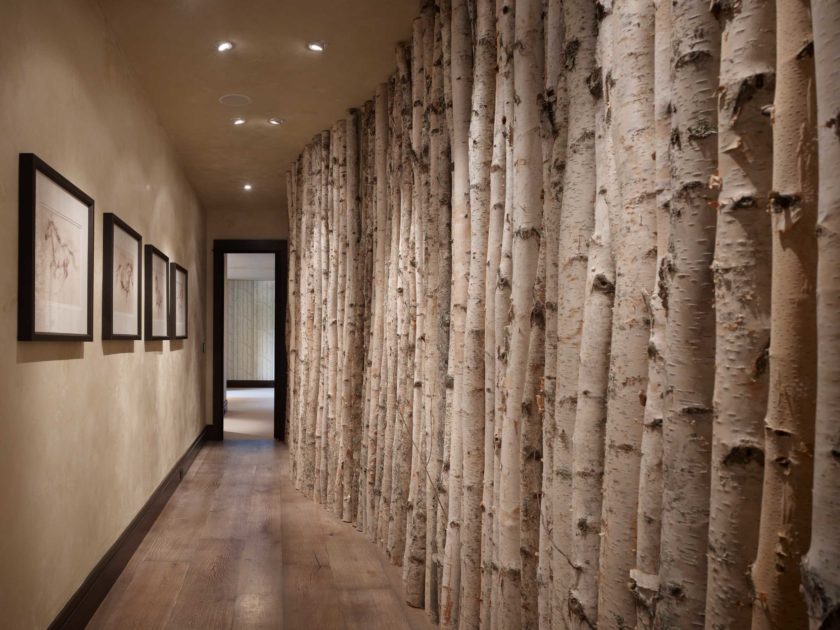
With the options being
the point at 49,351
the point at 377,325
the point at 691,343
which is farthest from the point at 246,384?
the point at 691,343

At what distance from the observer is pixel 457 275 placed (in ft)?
8.01

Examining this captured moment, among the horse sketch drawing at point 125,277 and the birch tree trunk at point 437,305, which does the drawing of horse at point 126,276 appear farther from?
the birch tree trunk at point 437,305

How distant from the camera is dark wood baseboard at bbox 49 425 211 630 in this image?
238 cm

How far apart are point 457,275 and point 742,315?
1.48m

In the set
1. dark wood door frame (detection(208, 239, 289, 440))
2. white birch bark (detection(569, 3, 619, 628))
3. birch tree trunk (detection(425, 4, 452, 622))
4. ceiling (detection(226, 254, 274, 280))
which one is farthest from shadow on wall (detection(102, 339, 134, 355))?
ceiling (detection(226, 254, 274, 280))

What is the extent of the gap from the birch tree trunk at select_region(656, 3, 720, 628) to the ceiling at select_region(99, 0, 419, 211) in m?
2.04

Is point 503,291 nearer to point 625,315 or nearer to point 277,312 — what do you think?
point 625,315

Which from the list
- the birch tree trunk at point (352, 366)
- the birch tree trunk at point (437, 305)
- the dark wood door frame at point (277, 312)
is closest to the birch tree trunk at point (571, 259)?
the birch tree trunk at point (437, 305)

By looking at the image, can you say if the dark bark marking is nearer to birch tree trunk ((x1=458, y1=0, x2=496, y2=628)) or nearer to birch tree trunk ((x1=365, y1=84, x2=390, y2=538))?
birch tree trunk ((x1=458, y1=0, x2=496, y2=628))

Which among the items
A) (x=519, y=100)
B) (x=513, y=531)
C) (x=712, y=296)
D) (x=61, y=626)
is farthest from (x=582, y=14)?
(x=61, y=626)

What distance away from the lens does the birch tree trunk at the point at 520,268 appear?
189 centimetres

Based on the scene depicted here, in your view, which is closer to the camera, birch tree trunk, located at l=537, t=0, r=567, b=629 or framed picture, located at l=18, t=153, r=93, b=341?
birch tree trunk, located at l=537, t=0, r=567, b=629

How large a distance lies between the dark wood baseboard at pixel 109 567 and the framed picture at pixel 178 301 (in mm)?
1076

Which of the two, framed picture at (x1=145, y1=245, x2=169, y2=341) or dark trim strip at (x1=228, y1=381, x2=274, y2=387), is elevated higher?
framed picture at (x1=145, y1=245, x2=169, y2=341)
